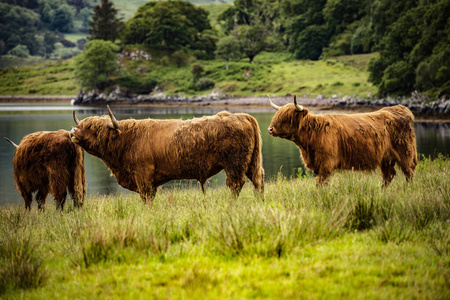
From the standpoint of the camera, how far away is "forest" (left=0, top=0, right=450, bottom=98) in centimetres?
3612

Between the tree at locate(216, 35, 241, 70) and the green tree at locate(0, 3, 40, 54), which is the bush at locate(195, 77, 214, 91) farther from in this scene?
the green tree at locate(0, 3, 40, 54)

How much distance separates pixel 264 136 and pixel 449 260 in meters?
27.9

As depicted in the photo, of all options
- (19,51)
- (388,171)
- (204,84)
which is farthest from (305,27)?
(19,51)

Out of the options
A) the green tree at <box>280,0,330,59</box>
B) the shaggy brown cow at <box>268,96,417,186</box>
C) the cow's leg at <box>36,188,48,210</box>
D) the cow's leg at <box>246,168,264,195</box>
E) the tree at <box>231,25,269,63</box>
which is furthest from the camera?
the tree at <box>231,25,269,63</box>

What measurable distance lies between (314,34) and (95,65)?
43582 mm

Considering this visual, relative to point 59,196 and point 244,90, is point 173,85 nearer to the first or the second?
point 244,90

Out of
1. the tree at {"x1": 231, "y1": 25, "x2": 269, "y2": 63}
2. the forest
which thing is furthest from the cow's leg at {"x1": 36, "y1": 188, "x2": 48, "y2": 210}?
the tree at {"x1": 231, "y1": 25, "x2": 269, "y2": 63}

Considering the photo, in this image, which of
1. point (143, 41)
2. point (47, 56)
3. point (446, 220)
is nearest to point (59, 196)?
point (446, 220)

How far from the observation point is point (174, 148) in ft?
21.2

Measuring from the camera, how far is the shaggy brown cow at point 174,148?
638 centimetres

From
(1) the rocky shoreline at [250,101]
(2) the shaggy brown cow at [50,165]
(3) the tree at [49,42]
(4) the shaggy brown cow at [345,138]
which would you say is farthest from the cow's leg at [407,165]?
(3) the tree at [49,42]

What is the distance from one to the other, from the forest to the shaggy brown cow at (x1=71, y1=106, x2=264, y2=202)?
3225cm

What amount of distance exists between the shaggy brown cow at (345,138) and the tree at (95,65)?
268 ft

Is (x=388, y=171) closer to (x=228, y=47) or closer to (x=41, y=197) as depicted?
(x=41, y=197)
